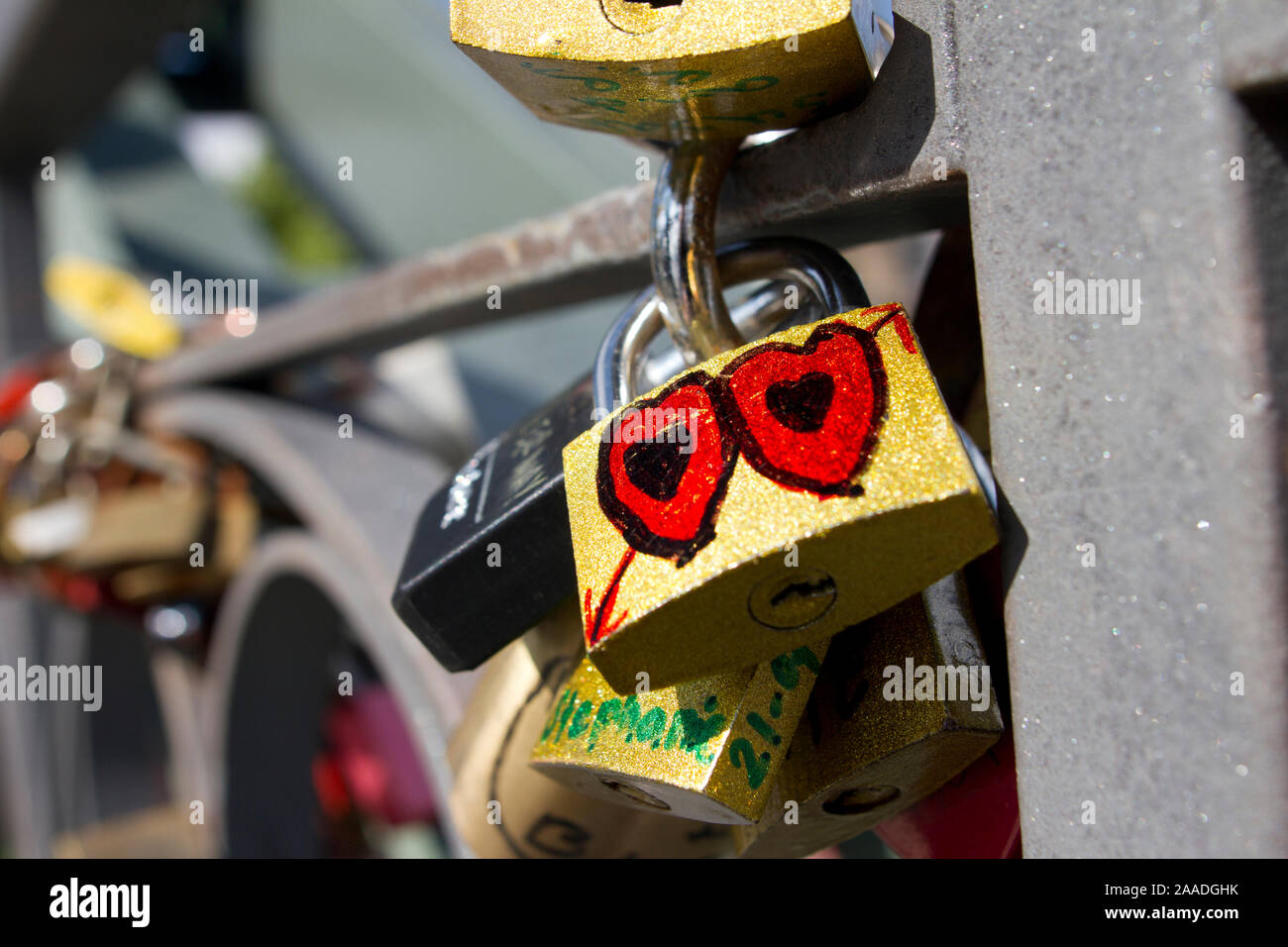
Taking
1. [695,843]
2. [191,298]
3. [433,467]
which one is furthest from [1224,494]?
[191,298]

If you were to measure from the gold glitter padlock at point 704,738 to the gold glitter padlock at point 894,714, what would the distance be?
3cm

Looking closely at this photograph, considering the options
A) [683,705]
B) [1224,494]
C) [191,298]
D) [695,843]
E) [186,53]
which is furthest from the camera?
[186,53]

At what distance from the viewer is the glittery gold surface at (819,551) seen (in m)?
Result: 0.28

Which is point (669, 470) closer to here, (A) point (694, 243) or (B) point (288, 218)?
(A) point (694, 243)

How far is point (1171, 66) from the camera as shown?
260mm

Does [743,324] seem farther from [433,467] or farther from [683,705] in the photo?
[433,467]

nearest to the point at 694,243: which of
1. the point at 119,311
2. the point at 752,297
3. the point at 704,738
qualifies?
the point at 752,297

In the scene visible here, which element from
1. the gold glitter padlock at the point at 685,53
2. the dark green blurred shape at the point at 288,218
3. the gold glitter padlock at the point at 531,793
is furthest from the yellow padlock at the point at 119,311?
the dark green blurred shape at the point at 288,218

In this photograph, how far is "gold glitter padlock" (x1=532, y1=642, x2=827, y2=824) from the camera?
343 millimetres

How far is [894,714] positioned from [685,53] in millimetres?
228

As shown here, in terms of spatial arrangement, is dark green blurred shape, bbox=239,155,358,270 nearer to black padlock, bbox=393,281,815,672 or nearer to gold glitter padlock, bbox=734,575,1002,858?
black padlock, bbox=393,281,815,672

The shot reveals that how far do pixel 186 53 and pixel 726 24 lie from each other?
3332 mm

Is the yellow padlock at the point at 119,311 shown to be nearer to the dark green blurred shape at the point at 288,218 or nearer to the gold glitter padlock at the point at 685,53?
the gold glitter padlock at the point at 685,53

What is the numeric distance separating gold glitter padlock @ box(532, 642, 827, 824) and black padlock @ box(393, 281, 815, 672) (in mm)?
48
